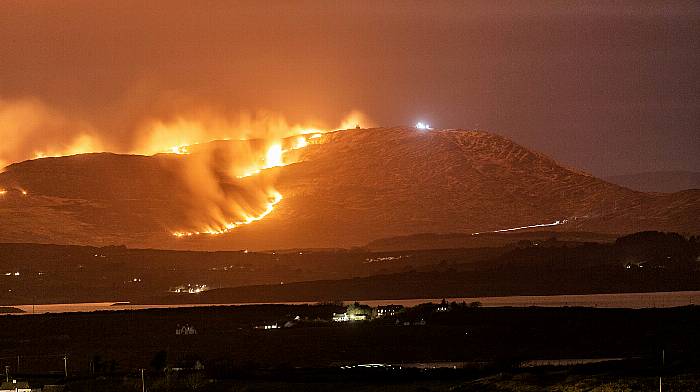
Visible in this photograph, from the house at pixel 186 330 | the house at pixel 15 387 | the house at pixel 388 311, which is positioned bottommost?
Answer: the house at pixel 15 387

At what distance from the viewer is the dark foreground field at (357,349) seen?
6259cm

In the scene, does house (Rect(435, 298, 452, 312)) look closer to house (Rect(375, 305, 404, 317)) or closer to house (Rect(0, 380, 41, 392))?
house (Rect(375, 305, 404, 317))

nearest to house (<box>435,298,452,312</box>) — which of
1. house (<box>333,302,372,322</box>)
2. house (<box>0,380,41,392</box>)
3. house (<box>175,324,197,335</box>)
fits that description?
house (<box>333,302,372,322</box>)

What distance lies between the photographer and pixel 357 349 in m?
89.8

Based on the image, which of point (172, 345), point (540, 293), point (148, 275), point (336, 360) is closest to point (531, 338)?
point (336, 360)

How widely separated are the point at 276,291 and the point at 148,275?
25469mm

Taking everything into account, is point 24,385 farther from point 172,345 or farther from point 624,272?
point 624,272

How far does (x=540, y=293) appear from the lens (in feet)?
527

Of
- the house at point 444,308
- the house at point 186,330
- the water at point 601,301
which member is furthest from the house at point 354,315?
the water at point 601,301

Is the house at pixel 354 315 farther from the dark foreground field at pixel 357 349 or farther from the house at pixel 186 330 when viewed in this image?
the house at pixel 186 330

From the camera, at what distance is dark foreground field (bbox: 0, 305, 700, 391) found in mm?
62594

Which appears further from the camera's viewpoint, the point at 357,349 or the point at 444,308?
the point at 444,308

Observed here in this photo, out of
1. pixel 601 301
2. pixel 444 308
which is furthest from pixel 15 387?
pixel 601 301

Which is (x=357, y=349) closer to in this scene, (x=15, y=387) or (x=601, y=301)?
(x=15, y=387)
